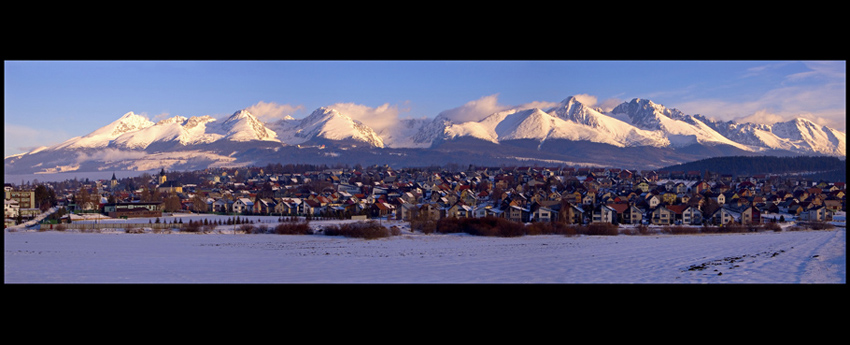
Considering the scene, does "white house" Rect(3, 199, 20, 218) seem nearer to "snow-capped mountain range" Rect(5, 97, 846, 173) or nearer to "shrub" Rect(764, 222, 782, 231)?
"shrub" Rect(764, 222, 782, 231)

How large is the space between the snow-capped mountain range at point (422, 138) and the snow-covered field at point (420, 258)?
40.5 meters

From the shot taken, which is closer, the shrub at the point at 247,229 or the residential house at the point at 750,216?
the shrub at the point at 247,229

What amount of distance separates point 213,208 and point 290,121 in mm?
123523

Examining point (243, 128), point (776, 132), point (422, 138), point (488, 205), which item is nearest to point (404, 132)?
point (422, 138)

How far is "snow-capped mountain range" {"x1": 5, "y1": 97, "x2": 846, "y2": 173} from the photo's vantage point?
182 ft

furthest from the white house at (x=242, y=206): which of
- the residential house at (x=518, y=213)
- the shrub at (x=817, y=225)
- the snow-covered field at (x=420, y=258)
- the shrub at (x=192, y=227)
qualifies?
→ the shrub at (x=817, y=225)

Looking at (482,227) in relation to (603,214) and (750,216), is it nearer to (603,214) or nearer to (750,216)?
(603,214)

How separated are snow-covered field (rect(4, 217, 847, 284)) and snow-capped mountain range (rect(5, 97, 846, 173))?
40505 mm

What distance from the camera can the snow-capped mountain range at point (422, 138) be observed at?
55.5 meters

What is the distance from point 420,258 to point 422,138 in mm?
103377

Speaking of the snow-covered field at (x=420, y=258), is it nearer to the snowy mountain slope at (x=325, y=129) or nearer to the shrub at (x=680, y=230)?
the shrub at (x=680, y=230)

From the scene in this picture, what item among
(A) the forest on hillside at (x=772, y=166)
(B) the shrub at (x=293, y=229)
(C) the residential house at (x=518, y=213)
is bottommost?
(B) the shrub at (x=293, y=229)

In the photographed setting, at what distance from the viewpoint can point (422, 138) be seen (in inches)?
4360
